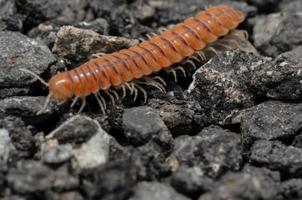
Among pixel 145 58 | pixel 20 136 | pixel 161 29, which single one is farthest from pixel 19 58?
pixel 161 29

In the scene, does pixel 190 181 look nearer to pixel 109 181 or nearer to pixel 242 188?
pixel 242 188

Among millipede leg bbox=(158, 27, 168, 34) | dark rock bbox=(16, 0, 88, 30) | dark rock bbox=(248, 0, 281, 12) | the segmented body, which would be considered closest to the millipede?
the segmented body

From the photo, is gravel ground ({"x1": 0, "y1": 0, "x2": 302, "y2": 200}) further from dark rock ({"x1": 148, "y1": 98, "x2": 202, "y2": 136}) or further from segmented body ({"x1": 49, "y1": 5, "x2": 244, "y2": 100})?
segmented body ({"x1": 49, "y1": 5, "x2": 244, "y2": 100})

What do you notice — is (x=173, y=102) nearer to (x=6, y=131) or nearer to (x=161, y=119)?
(x=161, y=119)

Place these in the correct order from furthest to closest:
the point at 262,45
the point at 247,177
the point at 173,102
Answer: the point at 262,45 < the point at 173,102 < the point at 247,177

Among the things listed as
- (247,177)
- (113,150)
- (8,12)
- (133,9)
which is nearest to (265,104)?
(247,177)

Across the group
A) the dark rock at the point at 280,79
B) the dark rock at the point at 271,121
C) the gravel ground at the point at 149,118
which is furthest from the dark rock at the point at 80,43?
the dark rock at the point at 271,121
